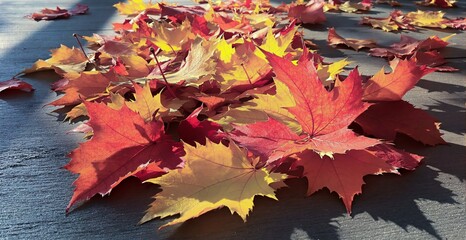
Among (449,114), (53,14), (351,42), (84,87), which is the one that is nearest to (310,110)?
(449,114)

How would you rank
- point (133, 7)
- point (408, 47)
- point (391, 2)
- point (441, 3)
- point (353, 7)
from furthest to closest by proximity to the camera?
point (391, 2), point (441, 3), point (353, 7), point (133, 7), point (408, 47)

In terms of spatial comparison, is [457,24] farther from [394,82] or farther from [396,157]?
[396,157]

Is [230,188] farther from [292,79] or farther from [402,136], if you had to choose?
[402,136]

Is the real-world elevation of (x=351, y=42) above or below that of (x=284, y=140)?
below

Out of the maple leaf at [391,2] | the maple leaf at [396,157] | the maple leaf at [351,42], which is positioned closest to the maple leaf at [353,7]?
the maple leaf at [391,2]

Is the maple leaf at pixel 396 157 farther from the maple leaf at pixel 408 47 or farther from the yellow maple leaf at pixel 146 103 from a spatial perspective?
the maple leaf at pixel 408 47

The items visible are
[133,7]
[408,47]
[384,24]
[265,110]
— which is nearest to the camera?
[265,110]

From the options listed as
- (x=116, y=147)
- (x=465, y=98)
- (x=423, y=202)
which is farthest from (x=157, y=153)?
(x=465, y=98)
